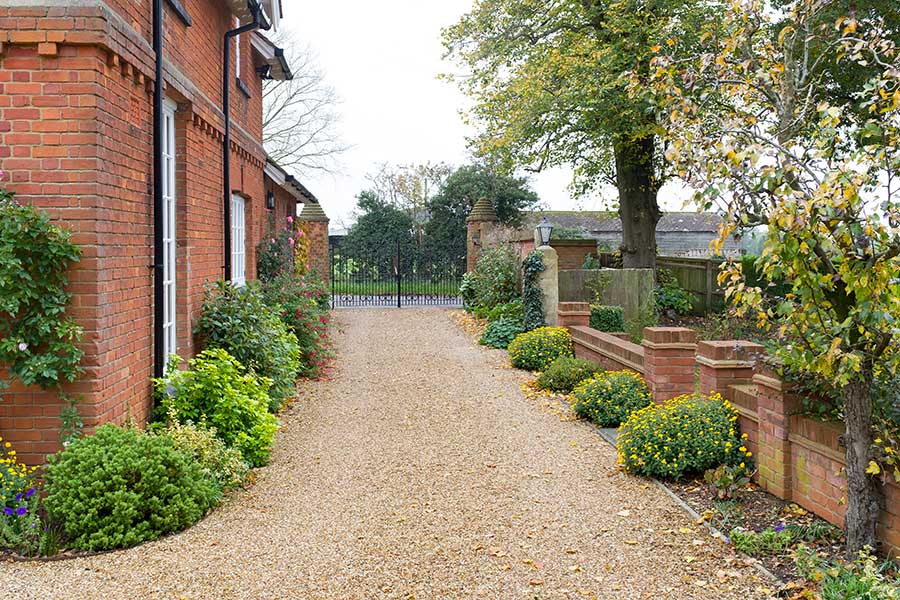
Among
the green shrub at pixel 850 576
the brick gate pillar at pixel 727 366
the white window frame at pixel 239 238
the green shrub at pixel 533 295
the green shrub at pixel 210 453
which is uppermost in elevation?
the white window frame at pixel 239 238

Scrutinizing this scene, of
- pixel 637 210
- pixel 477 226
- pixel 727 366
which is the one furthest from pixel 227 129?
pixel 477 226

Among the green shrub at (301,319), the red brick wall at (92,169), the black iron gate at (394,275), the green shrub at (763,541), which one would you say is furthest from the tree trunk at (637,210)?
the green shrub at (763,541)

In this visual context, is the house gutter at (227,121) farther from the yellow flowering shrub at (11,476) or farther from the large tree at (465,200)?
the large tree at (465,200)

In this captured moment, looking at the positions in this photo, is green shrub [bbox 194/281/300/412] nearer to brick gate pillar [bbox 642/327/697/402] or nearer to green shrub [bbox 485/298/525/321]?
brick gate pillar [bbox 642/327/697/402]

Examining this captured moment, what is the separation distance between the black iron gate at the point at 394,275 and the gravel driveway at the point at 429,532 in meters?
17.5

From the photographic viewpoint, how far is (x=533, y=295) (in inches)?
585

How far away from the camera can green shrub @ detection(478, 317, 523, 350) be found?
1545cm

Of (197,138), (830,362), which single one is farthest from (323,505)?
(197,138)

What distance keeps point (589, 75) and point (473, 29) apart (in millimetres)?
3837

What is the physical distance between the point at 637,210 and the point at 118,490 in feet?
54.9

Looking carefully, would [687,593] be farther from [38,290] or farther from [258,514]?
[38,290]

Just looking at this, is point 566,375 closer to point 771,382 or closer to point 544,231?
point 771,382

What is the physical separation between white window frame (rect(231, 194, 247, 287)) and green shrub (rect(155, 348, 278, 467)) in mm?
4689

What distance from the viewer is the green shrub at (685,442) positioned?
652cm
